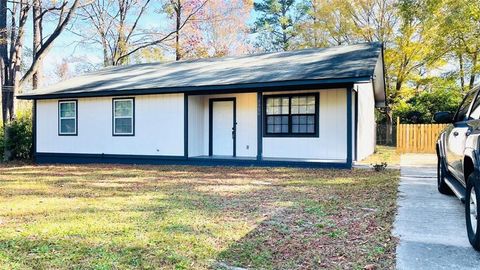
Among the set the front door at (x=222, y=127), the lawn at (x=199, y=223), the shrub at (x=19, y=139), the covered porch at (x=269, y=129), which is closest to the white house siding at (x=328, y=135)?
the covered porch at (x=269, y=129)

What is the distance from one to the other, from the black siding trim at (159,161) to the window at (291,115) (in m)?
1.24

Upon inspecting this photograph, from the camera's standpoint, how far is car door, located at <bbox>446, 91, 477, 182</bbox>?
14.2 ft

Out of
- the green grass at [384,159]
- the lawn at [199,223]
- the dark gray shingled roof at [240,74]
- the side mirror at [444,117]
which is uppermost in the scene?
the dark gray shingled roof at [240,74]

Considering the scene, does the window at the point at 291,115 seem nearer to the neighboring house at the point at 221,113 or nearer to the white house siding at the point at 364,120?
the neighboring house at the point at 221,113

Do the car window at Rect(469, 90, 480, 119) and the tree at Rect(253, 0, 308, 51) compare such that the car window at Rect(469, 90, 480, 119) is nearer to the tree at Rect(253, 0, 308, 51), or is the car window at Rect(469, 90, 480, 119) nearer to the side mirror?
the side mirror

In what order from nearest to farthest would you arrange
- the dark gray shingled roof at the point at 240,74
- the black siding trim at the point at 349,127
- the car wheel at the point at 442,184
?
the car wheel at the point at 442,184 < the black siding trim at the point at 349,127 < the dark gray shingled roof at the point at 240,74

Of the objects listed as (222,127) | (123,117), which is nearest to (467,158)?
(222,127)

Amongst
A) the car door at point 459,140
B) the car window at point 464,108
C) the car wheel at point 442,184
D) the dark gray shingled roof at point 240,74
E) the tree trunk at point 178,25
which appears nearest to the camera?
the car door at point 459,140

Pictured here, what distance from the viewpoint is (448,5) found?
17984 mm

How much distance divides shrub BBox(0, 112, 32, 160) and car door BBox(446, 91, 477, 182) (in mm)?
14794

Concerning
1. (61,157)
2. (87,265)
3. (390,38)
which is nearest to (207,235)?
(87,265)

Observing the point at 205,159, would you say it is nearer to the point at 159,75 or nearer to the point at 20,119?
the point at 159,75


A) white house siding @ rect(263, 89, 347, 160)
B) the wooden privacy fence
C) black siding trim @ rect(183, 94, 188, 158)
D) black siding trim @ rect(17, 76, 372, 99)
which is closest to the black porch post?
black siding trim @ rect(17, 76, 372, 99)

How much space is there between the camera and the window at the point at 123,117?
516 inches
